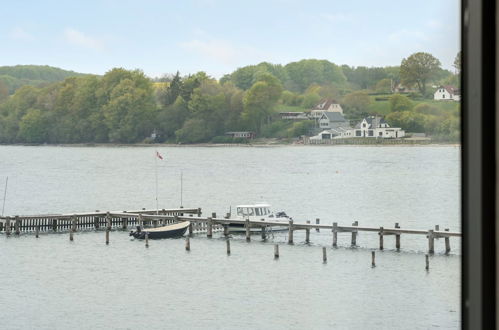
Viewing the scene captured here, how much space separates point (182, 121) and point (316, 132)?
16.3m

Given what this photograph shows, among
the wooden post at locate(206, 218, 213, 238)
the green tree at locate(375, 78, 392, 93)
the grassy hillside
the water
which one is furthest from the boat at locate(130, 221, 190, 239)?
the grassy hillside

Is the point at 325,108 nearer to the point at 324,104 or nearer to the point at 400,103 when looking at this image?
the point at 324,104

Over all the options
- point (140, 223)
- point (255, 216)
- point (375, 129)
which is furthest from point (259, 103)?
point (255, 216)

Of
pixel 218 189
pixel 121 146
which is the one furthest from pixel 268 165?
pixel 218 189

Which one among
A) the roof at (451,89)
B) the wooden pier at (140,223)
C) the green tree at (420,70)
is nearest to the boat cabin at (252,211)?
the wooden pier at (140,223)

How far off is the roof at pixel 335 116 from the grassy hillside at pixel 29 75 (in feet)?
135

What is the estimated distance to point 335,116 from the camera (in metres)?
101

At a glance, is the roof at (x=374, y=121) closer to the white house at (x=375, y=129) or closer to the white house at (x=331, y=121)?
the white house at (x=375, y=129)

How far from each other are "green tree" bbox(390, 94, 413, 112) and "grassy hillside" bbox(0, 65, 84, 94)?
4804 centimetres

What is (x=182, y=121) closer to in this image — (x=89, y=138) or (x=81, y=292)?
(x=89, y=138)

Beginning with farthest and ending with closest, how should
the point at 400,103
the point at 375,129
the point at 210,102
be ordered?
the point at 375,129, the point at 210,102, the point at 400,103

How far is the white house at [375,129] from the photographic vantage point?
10000 cm

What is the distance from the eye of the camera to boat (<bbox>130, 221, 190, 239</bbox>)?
32969mm

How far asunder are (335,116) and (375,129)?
562cm
